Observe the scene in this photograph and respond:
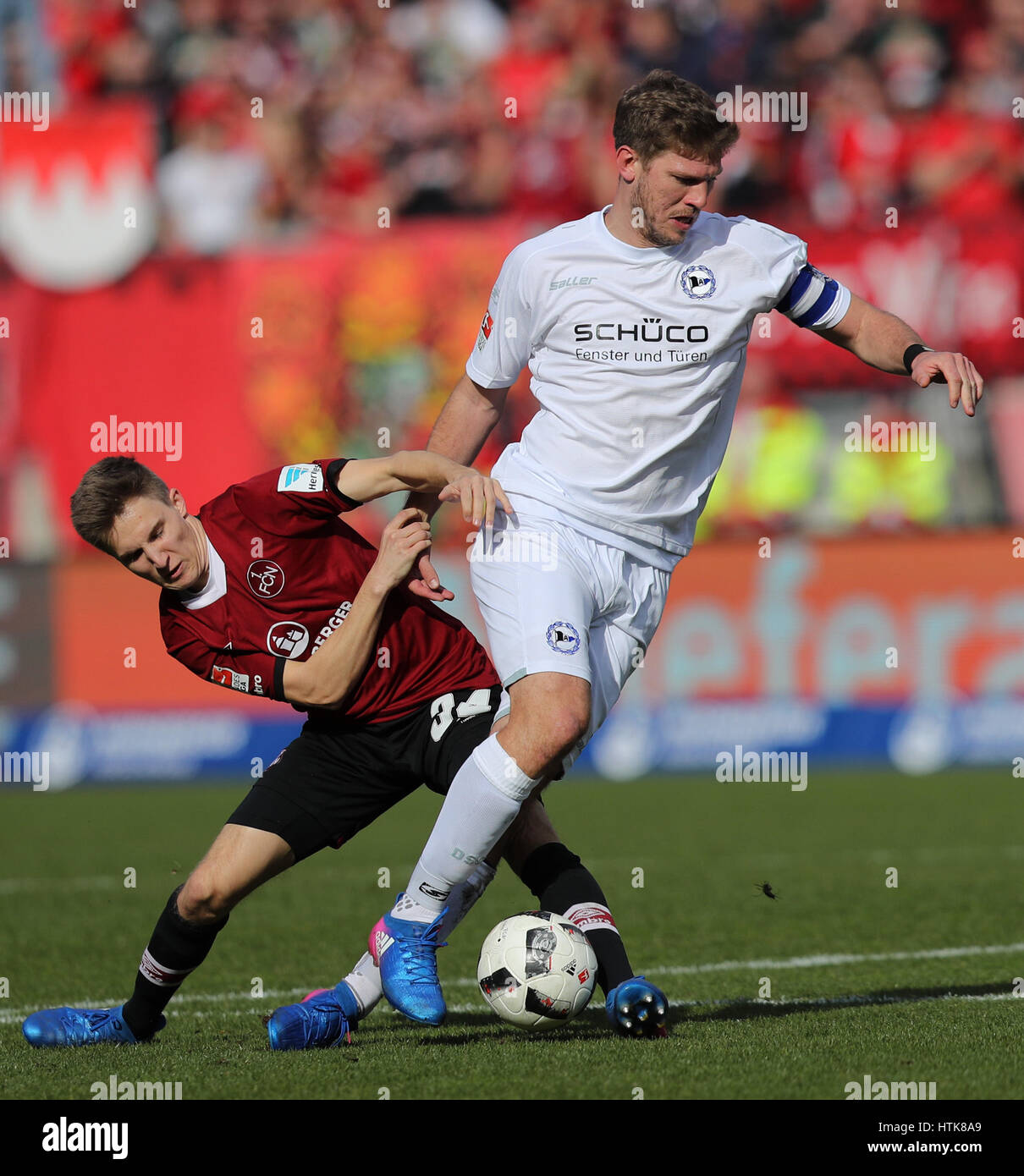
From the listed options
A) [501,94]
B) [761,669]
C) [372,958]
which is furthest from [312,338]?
[372,958]

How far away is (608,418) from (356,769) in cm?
118

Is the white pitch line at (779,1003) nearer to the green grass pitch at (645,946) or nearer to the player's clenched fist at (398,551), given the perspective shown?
the green grass pitch at (645,946)

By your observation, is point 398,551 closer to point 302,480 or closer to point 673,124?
point 302,480

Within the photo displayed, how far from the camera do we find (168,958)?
4.43 metres

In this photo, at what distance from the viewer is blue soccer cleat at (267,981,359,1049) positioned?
4250mm

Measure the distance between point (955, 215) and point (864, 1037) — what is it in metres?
12.9

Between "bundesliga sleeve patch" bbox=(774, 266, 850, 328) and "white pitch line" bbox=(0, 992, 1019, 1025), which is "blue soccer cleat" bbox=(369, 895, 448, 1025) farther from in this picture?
"bundesliga sleeve patch" bbox=(774, 266, 850, 328)

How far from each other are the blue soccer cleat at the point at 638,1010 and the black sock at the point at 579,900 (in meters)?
0.11

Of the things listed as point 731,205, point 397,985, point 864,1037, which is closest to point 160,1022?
point 397,985

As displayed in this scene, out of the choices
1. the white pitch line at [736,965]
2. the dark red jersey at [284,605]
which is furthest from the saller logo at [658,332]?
the white pitch line at [736,965]

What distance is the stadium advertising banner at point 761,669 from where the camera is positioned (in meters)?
12.9

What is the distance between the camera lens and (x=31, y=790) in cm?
1341

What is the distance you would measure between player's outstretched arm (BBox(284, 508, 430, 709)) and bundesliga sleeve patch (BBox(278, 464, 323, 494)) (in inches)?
9.8

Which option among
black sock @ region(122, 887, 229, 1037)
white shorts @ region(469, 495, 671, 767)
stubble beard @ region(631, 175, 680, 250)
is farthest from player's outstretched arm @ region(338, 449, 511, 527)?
black sock @ region(122, 887, 229, 1037)
